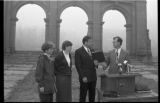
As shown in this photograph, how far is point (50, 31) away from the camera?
2036 cm

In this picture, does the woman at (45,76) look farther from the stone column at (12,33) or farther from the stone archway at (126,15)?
the stone archway at (126,15)

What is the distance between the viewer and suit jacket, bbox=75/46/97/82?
5875mm

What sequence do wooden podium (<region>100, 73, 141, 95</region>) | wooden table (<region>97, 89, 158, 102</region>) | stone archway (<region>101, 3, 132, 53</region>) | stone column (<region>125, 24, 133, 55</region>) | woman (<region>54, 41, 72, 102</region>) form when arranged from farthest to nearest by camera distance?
stone column (<region>125, 24, 133, 55</region>), stone archway (<region>101, 3, 132, 53</region>), wooden podium (<region>100, 73, 141, 95</region>), woman (<region>54, 41, 72, 102</region>), wooden table (<region>97, 89, 158, 102</region>)

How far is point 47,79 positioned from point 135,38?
56.4ft

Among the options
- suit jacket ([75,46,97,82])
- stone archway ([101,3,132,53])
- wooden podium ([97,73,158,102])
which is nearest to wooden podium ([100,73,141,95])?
wooden podium ([97,73,158,102])

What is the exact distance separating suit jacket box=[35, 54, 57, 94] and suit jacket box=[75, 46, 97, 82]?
0.92m

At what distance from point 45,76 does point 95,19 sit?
630 inches

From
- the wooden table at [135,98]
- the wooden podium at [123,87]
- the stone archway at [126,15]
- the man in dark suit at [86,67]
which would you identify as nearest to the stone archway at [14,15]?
the stone archway at [126,15]

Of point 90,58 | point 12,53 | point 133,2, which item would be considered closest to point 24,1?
point 12,53

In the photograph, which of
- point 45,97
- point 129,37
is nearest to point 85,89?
point 45,97

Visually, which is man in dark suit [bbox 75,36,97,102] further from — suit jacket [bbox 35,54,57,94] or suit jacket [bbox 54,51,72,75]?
suit jacket [bbox 35,54,57,94]

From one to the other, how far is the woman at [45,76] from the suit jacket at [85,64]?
35.9 inches

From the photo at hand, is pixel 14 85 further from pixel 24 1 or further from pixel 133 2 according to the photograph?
pixel 133 2

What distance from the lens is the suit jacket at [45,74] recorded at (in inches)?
199
